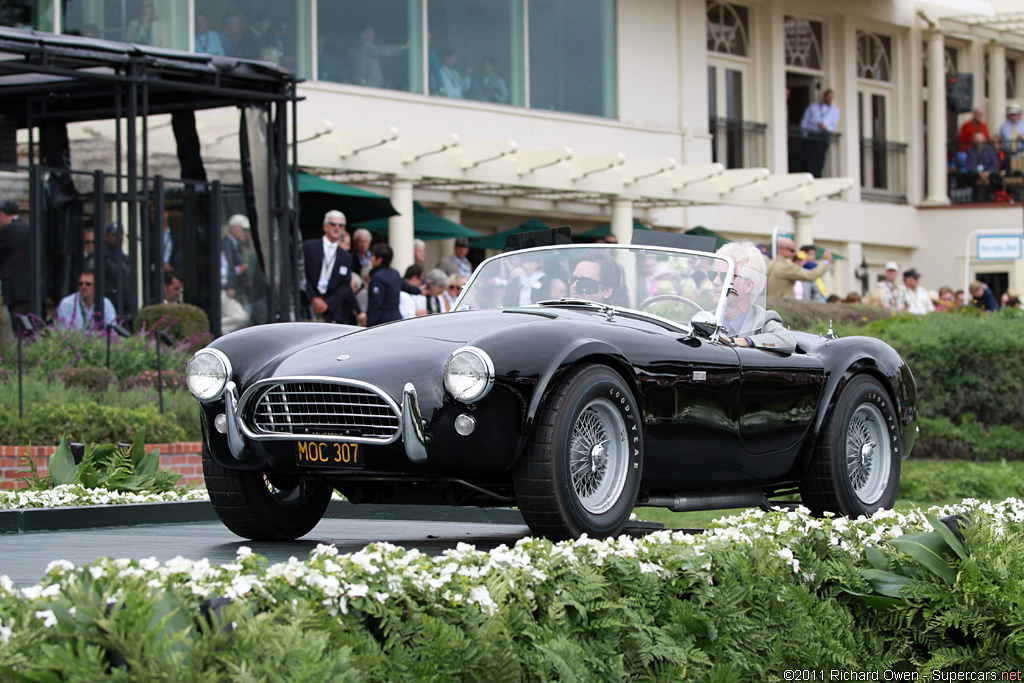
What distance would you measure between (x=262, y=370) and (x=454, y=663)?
2.19 metres

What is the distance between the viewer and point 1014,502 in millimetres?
6449

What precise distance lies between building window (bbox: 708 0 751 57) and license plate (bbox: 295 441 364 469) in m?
25.2

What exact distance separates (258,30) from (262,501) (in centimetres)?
1518

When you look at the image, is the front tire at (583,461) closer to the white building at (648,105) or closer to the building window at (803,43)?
the white building at (648,105)

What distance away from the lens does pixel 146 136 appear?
47.0ft

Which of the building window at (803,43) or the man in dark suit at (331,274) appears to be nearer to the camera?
the man in dark suit at (331,274)

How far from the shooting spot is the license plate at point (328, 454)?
5.43m

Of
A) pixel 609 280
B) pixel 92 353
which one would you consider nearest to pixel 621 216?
pixel 92 353

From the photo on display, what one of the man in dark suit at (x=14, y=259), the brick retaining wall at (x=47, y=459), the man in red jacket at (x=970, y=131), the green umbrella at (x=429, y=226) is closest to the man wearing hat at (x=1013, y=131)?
the man in red jacket at (x=970, y=131)

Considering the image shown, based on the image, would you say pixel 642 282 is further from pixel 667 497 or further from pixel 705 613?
pixel 705 613

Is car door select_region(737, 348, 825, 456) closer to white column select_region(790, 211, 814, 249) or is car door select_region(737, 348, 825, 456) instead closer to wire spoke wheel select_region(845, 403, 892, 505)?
wire spoke wheel select_region(845, 403, 892, 505)

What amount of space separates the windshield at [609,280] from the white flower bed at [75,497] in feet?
7.36

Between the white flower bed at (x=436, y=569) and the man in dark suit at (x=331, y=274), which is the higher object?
the man in dark suit at (x=331, y=274)

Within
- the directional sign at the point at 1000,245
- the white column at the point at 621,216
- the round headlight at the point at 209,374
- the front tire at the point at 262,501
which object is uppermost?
the white column at the point at 621,216
